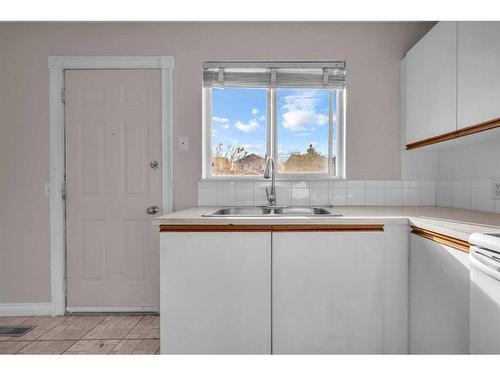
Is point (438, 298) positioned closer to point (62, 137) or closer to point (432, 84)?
point (432, 84)

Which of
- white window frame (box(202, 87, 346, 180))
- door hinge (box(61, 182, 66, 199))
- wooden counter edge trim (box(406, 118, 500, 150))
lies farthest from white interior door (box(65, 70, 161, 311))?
wooden counter edge trim (box(406, 118, 500, 150))

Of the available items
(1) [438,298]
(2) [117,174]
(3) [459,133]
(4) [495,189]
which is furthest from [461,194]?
(2) [117,174]

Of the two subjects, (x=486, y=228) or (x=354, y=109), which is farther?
(x=354, y=109)

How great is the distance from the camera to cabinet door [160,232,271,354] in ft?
5.50

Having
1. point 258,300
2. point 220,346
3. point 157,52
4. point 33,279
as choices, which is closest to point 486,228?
point 258,300

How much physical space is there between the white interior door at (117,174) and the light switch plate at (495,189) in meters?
2.20

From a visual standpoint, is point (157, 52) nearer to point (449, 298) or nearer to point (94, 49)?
point (94, 49)

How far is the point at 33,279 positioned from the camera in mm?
2531

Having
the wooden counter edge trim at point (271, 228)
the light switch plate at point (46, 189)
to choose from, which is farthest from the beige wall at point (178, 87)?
the wooden counter edge trim at point (271, 228)

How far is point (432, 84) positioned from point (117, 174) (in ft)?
7.37

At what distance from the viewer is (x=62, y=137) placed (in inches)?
99.2

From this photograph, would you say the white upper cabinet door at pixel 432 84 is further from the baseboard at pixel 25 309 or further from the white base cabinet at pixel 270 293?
the baseboard at pixel 25 309

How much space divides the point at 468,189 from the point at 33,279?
3214 mm

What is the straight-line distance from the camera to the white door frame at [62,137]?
8.16 ft
